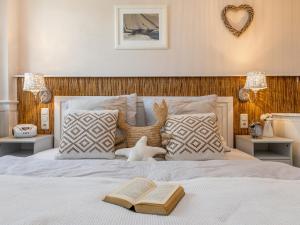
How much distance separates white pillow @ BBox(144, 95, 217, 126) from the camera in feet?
7.43

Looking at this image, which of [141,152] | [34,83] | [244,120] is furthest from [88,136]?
[244,120]

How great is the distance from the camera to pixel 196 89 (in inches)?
105

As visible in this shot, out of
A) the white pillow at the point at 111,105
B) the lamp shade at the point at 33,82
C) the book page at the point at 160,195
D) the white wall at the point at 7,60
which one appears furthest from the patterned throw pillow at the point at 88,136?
the book page at the point at 160,195

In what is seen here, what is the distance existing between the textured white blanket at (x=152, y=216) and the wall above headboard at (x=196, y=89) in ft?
5.21

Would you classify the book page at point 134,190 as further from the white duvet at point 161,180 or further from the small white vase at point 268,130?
the small white vase at point 268,130

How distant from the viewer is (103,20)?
268cm

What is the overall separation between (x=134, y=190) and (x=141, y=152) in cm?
85

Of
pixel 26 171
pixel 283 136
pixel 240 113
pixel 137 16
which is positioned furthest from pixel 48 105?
pixel 283 136

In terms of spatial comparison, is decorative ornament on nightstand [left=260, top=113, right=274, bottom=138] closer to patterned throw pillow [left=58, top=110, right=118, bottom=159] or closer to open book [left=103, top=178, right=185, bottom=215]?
patterned throw pillow [left=58, top=110, right=118, bottom=159]

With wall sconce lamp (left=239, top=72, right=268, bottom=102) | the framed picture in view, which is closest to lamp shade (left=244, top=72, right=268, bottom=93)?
wall sconce lamp (left=239, top=72, right=268, bottom=102)

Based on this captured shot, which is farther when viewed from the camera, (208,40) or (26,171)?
(208,40)

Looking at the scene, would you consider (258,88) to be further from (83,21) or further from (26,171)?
(26,171)

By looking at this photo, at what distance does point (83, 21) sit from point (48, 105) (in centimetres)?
87

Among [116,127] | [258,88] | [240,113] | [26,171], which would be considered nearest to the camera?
[26,171]
